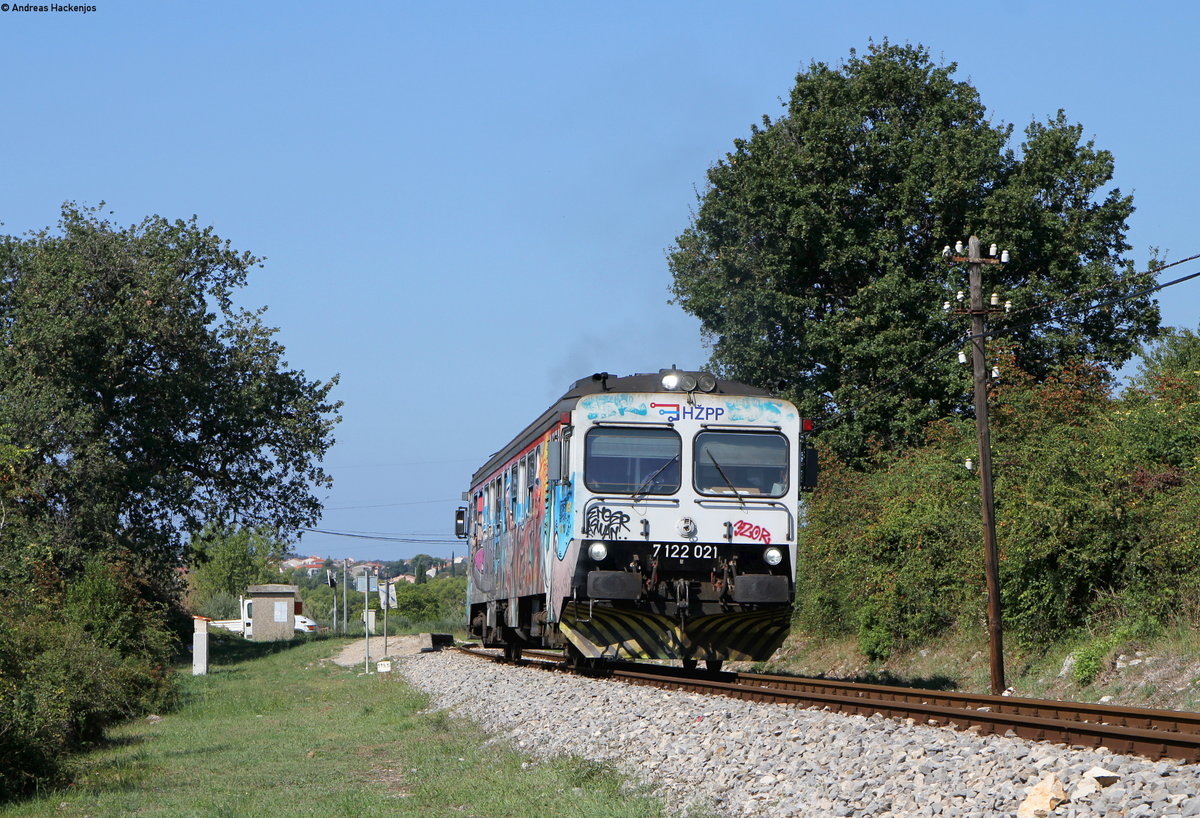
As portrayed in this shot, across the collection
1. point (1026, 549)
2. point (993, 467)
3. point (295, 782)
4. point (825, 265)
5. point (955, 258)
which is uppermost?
point (825, 265)

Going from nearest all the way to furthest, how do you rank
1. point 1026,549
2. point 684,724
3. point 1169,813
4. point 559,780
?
point 1169,813 < point 559,780 < point 684,724 < point 1026,549

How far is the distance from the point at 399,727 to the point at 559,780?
6.52 m

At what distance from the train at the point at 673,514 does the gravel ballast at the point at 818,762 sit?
164 cm

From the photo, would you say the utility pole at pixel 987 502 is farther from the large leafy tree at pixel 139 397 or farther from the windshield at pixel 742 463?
the large leafy tree at pixel 139 397

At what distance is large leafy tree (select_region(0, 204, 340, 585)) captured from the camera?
34500 mm

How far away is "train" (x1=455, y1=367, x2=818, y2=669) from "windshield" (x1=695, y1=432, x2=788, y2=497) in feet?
0.04

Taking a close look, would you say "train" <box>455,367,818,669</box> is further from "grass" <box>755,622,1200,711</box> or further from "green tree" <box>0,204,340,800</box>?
"green tree" <box>0,204,340,800</box>

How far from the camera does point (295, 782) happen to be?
1216 centimetres

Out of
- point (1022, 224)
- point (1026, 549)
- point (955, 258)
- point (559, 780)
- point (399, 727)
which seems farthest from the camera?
point (1022, 224)

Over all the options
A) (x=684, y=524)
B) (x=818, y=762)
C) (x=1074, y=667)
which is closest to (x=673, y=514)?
(x=684, y=524)

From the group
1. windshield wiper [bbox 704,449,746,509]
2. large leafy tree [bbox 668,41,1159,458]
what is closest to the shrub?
windshield wiper [bbox 704,449,746,509]

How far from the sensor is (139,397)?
38.8m

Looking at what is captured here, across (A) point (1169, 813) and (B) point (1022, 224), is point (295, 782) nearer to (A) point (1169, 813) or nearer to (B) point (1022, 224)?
(A) point (1169, 813)

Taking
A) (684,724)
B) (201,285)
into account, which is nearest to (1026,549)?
(684,724)
